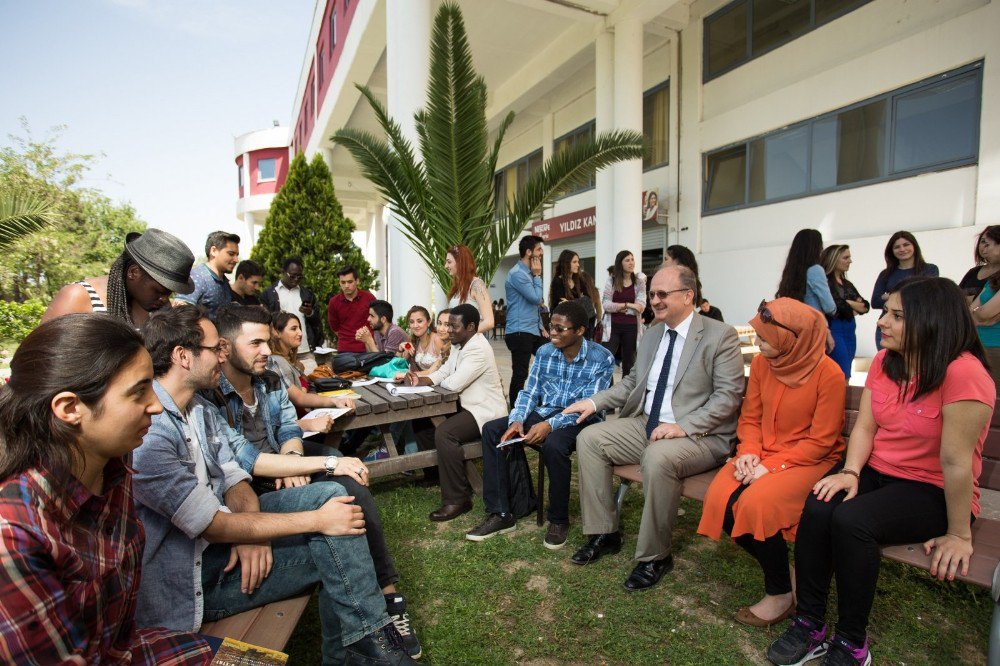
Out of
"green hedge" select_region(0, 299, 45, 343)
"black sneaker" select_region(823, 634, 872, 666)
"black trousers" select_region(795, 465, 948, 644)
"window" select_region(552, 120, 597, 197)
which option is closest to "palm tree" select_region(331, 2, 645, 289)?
"black trousers" select_region(795, 465, 948, 644)

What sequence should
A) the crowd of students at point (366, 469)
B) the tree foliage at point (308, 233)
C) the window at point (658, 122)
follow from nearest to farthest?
1. the crowd of students at point (366, 469)
2. the tree foliage at point (308, 233)
3. the window at point (658, 122)

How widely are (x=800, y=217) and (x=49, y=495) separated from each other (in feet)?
33.6

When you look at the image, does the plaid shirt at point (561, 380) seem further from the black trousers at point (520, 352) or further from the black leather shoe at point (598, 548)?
the black trousers at point (520, 352)

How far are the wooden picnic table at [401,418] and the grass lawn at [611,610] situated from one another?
2.25ft

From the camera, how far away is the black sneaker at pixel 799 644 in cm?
229

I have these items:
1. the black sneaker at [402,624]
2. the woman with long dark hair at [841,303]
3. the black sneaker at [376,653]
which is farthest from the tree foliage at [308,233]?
the black sneaker at [376,653]

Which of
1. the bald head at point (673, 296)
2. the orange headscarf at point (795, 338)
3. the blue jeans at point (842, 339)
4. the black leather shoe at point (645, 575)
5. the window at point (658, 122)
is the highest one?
the window at point (658, 122)

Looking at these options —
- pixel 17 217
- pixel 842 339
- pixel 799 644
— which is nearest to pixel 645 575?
pixel 799 644

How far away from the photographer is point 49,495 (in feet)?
3.93

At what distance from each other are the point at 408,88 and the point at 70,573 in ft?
23.8

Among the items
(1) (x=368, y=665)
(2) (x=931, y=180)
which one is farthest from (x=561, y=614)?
(2) (x=931, y=180)

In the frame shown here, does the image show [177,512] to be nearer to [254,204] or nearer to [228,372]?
[228,372]

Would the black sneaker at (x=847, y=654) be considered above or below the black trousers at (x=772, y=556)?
below

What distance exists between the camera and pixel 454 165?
6402 mm
